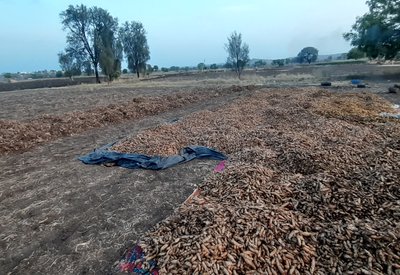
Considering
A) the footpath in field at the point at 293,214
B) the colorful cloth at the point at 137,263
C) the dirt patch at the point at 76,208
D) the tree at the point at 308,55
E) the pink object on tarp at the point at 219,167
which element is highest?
the tree at the point at 308,55

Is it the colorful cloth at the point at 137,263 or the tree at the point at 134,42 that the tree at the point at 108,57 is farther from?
the colorful cloth at the point at 137,263

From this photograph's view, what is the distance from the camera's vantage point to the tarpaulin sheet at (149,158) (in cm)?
606

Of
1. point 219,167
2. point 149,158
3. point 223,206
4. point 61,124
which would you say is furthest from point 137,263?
point 61,124

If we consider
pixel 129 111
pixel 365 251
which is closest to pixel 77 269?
pixel 365 251

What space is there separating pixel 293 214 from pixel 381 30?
28346 millimetres

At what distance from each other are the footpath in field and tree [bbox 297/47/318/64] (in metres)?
93.4

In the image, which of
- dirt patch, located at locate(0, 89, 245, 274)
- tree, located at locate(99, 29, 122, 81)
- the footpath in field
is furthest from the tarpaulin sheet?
tree, located at locate(99, 29, 122, 81)

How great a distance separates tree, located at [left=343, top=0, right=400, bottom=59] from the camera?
24.3 metres

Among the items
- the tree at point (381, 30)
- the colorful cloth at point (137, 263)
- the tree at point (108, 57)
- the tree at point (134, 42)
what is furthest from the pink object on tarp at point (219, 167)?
the tree at point (134, 42)

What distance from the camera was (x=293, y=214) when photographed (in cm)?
351

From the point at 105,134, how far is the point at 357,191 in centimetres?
814

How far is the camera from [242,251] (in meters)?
2.94

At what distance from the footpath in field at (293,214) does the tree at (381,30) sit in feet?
76.8

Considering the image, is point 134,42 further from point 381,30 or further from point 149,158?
point 149,158
